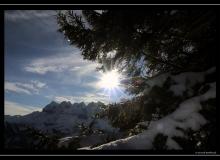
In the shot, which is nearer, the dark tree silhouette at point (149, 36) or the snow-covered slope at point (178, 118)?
the snow-covered slope at point (178, 118)

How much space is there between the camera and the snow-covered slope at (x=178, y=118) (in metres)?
4.39

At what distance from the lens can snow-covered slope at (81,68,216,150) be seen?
14.4 feet

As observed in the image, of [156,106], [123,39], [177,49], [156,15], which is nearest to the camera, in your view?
[156,106]

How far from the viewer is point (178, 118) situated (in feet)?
15.0

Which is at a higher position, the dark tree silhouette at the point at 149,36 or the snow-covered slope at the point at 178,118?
the dark tree silhouette at the point at 149,36

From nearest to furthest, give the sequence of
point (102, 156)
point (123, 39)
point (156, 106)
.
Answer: point (102, 156) → point (156, 106) → point (123, 39)

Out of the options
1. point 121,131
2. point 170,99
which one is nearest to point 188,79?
point 170,99

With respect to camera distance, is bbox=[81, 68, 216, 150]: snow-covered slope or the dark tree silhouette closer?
bbox=[81, 68, 216, 150]: snow-covered slope

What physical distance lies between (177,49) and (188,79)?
6.40ft

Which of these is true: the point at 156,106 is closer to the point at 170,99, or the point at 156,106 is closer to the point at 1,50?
the point at 170,99

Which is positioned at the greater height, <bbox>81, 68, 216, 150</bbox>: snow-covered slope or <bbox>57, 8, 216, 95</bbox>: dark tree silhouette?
<bbox>57, 8, 216, 95</bbox>: dark tree silhouette

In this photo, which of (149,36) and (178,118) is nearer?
(178,118)

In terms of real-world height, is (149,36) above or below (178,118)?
above

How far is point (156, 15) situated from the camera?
5.52 meters
